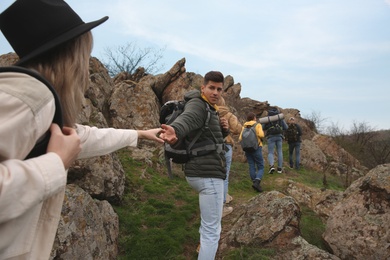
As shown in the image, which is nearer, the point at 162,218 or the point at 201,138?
the point at 201,138

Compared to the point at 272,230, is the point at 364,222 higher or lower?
higher

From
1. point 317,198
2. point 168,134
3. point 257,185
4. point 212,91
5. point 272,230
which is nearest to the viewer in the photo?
point 168,134

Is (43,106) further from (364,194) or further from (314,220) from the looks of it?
(314,220)

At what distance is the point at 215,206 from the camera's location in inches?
137

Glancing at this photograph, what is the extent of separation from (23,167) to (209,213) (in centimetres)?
262

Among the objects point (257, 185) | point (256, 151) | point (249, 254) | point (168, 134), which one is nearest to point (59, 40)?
point (168, 134)

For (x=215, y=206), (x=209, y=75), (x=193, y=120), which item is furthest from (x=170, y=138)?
(x=209, y=75)

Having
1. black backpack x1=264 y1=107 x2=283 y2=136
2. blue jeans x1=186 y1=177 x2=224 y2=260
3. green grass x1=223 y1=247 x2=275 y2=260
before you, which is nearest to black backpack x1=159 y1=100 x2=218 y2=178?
blue jeans x1=186 y1=177 x2=224 y2=260

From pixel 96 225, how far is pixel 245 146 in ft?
16.6

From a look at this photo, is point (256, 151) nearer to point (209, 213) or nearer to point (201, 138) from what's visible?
point (201, 138)

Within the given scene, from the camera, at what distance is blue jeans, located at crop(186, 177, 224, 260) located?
3.48 m

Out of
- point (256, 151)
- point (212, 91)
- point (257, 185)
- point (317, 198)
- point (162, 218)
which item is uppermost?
point (212, 91)

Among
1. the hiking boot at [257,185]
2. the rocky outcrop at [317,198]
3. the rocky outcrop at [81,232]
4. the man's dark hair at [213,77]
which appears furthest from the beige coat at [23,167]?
the hiking boot at [257,185]

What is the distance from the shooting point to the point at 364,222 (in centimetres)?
455
